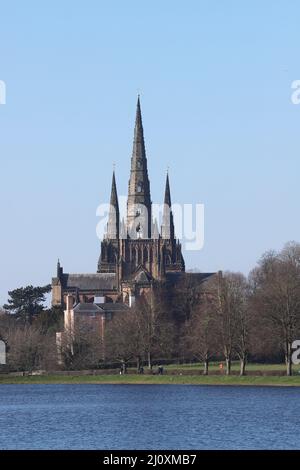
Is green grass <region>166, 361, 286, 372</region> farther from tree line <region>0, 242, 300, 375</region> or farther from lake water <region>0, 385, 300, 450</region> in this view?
lake water <region>0, 385, 300, 450</region>

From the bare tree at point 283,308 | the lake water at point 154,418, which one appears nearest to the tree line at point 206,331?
the bare tree at point 283,308

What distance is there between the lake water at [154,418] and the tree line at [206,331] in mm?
7029

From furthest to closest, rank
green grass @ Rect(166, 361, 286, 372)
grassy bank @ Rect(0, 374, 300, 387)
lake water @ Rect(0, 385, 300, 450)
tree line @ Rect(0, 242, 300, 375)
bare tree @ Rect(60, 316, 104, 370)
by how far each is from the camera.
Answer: bare tree @ Rect(60, 316, 104, 370)
green grass @ Rect(166, 361, 286, 372)
tree line @ Rect(0, 242, 300, 375)
grassy bank @ Rect(0, 374, 300, 387)
lake water @ Rect(0, 385, 300, 450)

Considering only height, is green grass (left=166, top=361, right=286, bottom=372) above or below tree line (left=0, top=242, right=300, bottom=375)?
below

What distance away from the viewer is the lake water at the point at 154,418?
6662 cm

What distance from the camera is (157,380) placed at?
121m

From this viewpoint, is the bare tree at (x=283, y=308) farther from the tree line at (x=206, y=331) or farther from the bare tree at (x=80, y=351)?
the bare tree at (x=80, y=351)

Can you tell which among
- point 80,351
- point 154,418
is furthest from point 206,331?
point 154,418

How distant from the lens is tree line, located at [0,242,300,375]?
379 feet

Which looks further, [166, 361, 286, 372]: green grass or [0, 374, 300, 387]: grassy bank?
[166, 361, 286, 372]: green grass

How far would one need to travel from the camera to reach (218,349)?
126m

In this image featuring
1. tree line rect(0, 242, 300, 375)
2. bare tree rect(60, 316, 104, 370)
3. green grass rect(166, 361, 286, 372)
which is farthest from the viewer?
bare tree rect(60, 316, 104, 370)

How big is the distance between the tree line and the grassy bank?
2.00 m

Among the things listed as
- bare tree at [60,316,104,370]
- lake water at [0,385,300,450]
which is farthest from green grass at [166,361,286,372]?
lake water at [0,385,300,450]
